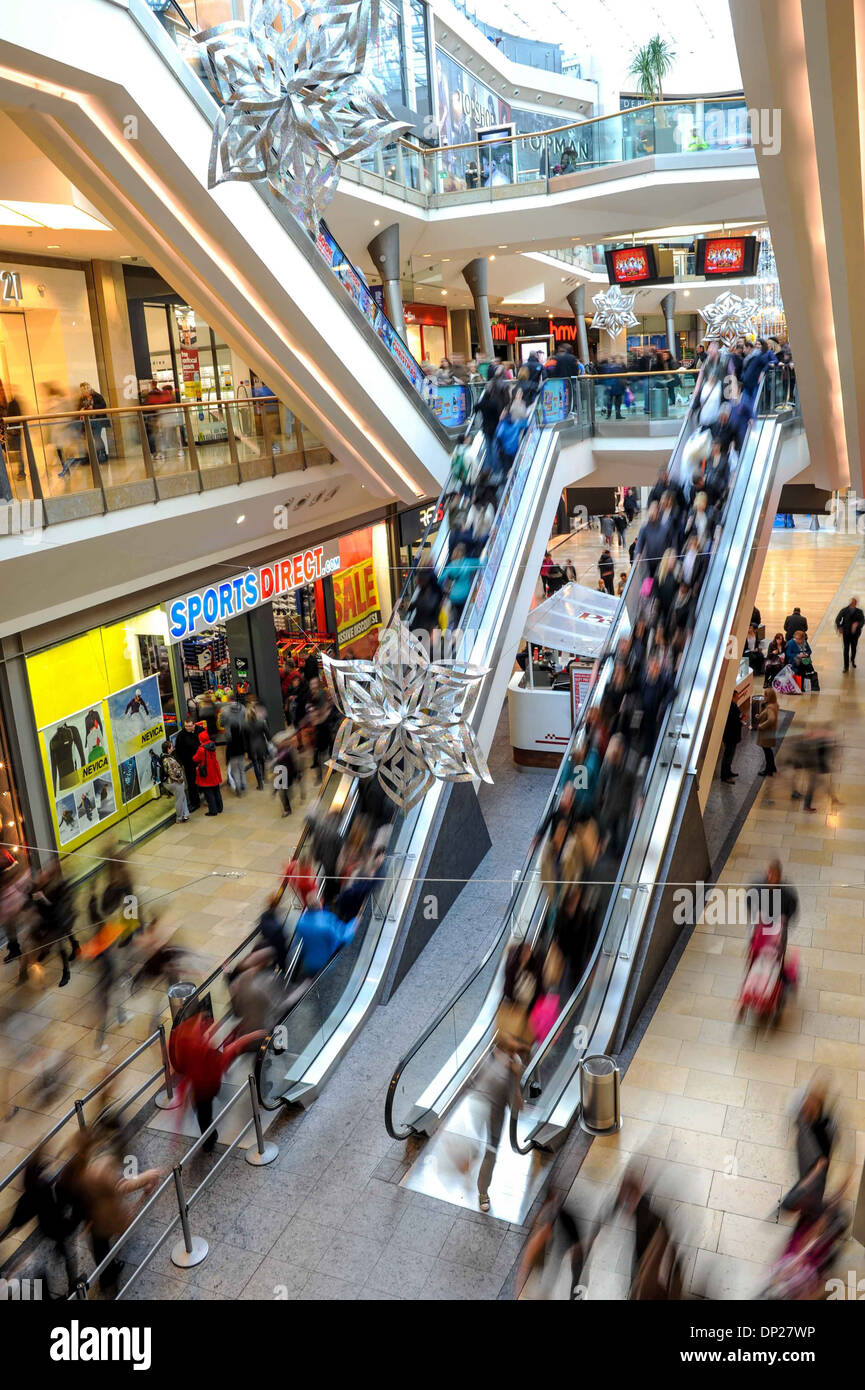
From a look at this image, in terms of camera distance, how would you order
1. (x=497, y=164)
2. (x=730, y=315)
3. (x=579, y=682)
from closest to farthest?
(x=579, y=682) < (x=497, y=164) < (x=730, y=315)

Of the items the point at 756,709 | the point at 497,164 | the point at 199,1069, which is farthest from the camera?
the point at 497,164

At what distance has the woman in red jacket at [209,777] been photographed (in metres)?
9.54

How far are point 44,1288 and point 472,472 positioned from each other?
876 centimetres

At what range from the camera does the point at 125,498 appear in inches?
311

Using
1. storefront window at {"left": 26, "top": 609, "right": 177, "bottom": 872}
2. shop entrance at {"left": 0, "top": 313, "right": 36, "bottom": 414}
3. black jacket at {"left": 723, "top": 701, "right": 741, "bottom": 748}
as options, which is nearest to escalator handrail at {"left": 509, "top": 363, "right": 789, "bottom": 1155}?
black jacket at {"left": 723, "top": 701, "right": 741, "bottom": 748}

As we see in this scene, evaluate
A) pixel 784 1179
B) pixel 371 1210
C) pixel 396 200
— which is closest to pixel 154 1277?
pixel 371 1210

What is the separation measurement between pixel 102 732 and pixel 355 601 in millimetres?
5313

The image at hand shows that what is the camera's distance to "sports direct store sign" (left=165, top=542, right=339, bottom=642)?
996 centimetres

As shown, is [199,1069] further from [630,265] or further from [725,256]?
[630,265]

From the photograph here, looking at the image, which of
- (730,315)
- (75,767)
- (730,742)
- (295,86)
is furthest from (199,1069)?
(730,315)

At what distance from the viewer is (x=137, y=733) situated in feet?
33.0

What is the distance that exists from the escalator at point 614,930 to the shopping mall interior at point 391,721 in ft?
0.12

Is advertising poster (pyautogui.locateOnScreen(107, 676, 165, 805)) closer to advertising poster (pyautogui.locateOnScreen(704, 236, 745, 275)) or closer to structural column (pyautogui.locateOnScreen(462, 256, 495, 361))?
advertising poster (pyautogui.locateOnScreen(704, 236, 745, 275))

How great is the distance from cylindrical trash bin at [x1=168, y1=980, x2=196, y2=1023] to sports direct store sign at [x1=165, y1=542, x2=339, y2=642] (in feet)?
14.1
